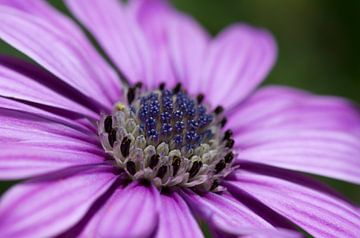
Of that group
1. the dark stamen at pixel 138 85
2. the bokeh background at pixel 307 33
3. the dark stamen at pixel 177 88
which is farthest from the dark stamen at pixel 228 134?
the bokeh background at pixel 307 33

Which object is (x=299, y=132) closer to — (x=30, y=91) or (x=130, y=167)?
(x=130, y=167)

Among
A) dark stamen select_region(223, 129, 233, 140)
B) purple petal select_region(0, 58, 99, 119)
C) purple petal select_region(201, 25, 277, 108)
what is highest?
purple petal select_region(201, 25, 277, 108)

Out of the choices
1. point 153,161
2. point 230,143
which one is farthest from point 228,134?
point 153,161

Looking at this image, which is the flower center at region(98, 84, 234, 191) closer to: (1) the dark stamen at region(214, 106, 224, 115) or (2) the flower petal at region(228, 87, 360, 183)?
(1) the dark stamen at region(214, 106, 224, 115)

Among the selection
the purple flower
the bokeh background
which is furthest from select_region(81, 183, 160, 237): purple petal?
the bokeh background

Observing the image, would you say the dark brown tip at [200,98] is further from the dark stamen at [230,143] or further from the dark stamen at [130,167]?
the dark stamen at [130,167]

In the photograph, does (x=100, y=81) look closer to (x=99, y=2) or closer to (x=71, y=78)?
(x=71, y=78)

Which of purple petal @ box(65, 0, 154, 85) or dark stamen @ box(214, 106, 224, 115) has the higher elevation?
purple petal @ box(65, 0, 154, 85)

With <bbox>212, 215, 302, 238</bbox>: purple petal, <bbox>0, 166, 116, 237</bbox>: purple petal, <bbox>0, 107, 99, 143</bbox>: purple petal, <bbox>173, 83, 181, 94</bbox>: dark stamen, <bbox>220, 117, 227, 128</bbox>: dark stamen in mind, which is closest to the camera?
<bbox>0, 166, 116, 237</bbox>: purple petal
